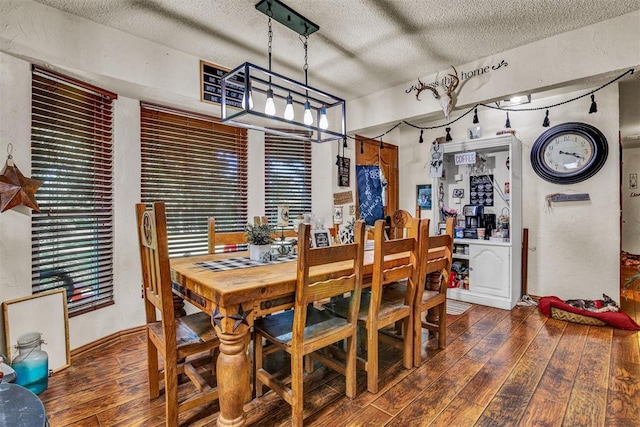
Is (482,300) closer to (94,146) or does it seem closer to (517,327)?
(517,327)

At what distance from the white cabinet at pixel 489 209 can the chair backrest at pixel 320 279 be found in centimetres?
247

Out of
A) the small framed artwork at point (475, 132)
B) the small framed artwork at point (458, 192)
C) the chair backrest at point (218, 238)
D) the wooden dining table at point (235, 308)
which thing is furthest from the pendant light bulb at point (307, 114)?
the small framed artwork at point (458, 192)

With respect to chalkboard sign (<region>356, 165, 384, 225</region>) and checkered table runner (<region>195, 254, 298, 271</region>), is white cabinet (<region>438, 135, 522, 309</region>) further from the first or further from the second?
checkered table runner (<region>195, 254, 298, 271</region>)

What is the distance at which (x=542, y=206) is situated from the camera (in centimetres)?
371

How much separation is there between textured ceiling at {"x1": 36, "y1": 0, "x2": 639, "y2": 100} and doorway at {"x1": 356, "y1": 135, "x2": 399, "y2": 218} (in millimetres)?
1360

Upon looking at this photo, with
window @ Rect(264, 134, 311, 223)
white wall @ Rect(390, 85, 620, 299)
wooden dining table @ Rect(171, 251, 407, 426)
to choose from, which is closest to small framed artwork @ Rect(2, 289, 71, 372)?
wooden dining table @ Rect(171, 251, 407, 426)

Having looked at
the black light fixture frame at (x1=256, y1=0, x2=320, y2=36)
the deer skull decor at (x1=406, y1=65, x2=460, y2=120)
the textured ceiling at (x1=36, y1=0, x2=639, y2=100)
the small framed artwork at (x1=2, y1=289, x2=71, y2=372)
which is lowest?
the small framed artwork at (x1=2, y1=289, x2=71, y2=372)

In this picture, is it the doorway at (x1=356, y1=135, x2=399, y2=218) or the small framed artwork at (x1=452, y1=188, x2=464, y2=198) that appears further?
the doorway at (x1=356, y1=135, x2=399, y2=218)

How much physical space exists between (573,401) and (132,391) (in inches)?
103

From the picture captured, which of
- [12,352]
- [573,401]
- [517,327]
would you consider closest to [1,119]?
[12,352]

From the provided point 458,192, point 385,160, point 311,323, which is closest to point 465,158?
point 458,192

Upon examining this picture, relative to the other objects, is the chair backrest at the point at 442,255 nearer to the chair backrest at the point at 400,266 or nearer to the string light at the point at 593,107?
the chair backrest at the point at 400,266

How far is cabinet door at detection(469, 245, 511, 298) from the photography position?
3.49m

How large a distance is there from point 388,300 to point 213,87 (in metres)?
2.44
